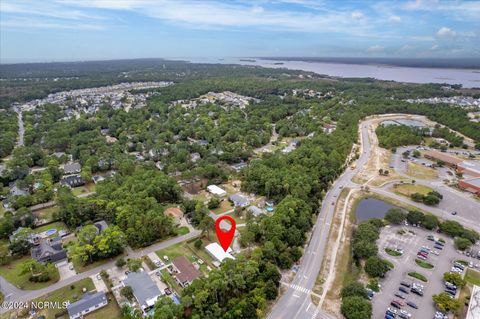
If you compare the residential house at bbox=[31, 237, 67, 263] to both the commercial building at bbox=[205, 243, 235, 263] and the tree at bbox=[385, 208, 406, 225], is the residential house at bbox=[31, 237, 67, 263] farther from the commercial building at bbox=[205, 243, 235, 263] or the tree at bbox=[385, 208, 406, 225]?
the tree at bbox=[385, 208, 406, 225]

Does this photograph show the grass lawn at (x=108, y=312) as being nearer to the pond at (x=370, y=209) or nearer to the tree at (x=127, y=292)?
the tree at (x=127, y=292)

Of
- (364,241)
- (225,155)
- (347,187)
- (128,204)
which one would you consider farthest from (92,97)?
(364,241)

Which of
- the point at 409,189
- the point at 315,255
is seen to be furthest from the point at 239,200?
the point at 409,189

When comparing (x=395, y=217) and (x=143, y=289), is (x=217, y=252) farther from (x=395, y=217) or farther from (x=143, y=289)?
(x=395, y=217)

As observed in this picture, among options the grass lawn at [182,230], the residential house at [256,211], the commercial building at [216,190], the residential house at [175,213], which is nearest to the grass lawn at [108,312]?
the grass lawn at [182,230]

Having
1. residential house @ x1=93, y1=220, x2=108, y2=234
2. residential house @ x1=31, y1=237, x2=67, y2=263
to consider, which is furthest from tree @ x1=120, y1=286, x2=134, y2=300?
residential house @ x1=93, y1=220, x2=108, y2=234
